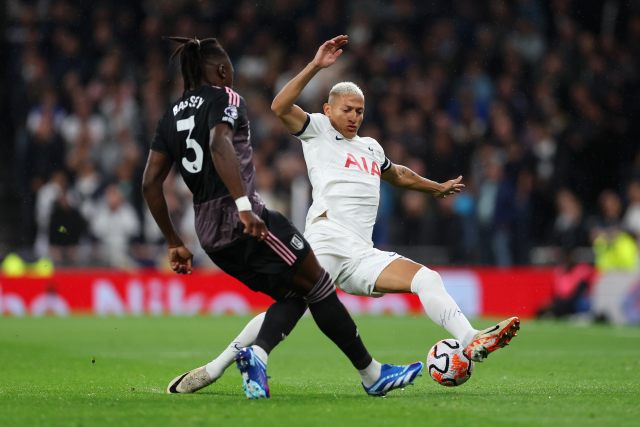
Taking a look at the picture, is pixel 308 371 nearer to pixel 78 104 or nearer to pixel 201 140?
pixel 201 140

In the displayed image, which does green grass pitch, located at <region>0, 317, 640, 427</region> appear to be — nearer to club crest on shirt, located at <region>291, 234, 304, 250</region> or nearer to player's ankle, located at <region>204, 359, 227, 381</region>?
player's ankle, located at <region>204, 359, 227, 381</region>

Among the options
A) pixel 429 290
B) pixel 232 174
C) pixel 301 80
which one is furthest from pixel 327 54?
pixel 429 290

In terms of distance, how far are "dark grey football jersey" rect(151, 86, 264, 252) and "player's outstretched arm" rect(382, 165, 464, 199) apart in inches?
65.2

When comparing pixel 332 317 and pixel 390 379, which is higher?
pixel 332 317

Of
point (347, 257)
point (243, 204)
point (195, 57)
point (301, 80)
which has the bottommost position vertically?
point (347, 257)

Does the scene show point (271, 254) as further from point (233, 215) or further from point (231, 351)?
point (231, 351)

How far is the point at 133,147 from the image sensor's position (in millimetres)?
15484

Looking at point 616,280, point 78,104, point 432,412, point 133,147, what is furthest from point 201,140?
point 78,104

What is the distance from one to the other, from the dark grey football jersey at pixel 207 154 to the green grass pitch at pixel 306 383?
0.95m

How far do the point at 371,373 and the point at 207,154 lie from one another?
62.8 inches

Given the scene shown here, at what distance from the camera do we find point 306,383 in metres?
5.76

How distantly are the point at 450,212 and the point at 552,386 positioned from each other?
9.16 m

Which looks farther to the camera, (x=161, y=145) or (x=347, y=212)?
(x=347, y=212)

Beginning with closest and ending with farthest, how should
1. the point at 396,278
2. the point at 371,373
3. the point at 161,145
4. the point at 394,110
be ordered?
the point at 161,145 < the point at 371,373 < the point at 396,278 < the point at 394,110
